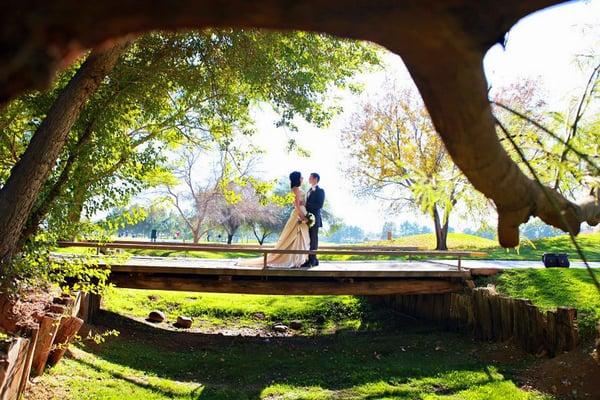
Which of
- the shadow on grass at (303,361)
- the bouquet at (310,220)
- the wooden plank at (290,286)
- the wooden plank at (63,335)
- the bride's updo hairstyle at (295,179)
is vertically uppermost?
the bride's updo hairstyle at (295,179)

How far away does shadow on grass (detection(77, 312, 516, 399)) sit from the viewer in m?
8.75

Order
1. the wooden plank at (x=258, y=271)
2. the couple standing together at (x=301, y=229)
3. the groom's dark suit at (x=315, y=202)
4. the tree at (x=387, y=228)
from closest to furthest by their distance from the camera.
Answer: the wooden plank at (x=258, y=271) < the couple standing together at (x=301, y=229) < the groom's dark suit at (x=315, y=202) < the tree at (x=387, y=228)

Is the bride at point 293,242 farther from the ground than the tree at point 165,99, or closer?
closer

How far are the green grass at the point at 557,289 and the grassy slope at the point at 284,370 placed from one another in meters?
2.01

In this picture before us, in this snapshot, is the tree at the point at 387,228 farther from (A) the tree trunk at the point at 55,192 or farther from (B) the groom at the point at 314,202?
(A) the tree trunk at the point at 55,192

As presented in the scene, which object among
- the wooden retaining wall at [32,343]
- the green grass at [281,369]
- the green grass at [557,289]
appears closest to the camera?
the wooden retaining wall at [32,343]

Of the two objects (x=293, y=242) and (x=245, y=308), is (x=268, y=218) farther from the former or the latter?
(x=293, y=242)

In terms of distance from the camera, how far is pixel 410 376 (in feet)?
30.1

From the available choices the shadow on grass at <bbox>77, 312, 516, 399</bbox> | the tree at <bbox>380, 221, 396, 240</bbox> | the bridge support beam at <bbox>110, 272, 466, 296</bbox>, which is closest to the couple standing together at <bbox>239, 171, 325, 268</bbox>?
the bridge support beam at <bbox>110, 272, 466, 296</bbox>

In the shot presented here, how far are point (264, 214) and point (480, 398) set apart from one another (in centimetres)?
3777

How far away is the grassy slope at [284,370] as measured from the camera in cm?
819

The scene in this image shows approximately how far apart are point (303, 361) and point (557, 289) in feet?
21.4

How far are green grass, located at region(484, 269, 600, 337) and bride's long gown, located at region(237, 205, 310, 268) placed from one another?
515 cm

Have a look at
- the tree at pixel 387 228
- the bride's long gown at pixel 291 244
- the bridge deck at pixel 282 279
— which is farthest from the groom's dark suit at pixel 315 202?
the tree at pixel 387 228
